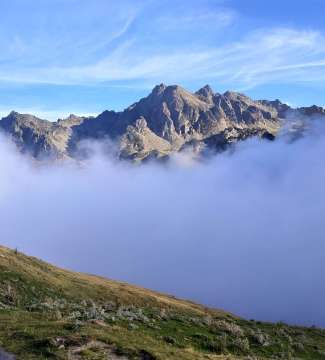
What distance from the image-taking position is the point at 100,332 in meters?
32.0

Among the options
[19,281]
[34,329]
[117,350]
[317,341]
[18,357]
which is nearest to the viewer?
[18,357]

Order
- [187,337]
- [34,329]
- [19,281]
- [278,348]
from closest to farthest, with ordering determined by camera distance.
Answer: [34,329]
[187,337]
[278,348]
[19,281]

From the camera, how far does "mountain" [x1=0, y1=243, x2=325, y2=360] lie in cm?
2845

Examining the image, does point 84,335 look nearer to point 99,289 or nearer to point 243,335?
point 243,335

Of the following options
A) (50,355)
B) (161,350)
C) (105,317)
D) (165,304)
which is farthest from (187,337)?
(165,304)

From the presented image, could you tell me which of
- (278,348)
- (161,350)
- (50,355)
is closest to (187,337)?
(278,348)

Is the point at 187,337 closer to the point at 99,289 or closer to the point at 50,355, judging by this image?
the point at 50,355

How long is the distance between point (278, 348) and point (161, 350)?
64.0 feet

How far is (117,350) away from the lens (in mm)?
28531

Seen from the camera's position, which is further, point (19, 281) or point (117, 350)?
point (19, 281)

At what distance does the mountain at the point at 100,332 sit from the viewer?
28453 millimetres

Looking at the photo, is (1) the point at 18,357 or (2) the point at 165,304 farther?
(2) the point at 165,304

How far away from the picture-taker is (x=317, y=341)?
2277 inches

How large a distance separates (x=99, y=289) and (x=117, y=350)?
52080mm
